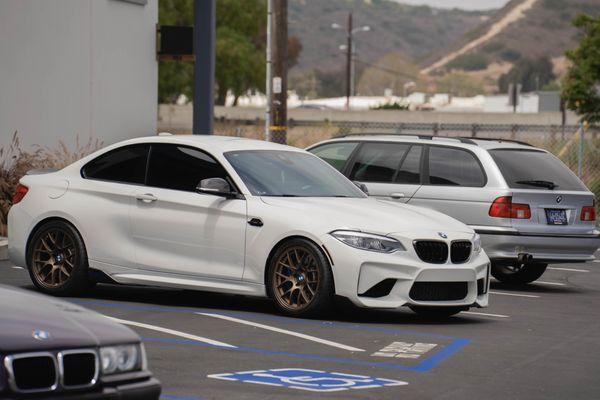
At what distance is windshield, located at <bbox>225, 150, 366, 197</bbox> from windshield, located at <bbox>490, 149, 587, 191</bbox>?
283 cm

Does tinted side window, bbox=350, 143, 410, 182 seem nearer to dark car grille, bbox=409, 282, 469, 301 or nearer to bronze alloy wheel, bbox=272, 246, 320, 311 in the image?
dark car grille, bbox=409, 282, 469, 301

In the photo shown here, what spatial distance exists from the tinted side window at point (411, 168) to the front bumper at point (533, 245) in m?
1.12

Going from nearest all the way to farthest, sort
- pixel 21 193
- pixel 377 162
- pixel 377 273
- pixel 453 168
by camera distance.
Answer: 1. pixel 377 273
2. pixel 21 193
3. pixel 453 168
4. pixel 377 162

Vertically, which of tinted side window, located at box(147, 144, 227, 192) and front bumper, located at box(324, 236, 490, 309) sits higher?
tinted side window, located at box(147, 144, 227, 192)

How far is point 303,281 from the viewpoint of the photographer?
11609mm

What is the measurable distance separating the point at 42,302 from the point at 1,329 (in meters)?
0.65

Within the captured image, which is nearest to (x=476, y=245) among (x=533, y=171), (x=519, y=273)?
(x=533, y=171)

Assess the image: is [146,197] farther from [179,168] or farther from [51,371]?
[51,371]

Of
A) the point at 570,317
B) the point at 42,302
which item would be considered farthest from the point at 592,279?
the point at 42,302

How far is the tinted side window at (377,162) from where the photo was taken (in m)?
15.8

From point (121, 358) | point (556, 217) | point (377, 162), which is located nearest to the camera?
point (121, 358)

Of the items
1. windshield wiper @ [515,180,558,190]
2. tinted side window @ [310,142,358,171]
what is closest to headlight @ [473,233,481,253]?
windshield wiper @ [515,180,558,190]

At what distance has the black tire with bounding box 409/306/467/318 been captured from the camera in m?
12.1

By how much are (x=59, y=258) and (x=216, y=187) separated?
1744 millimetres
